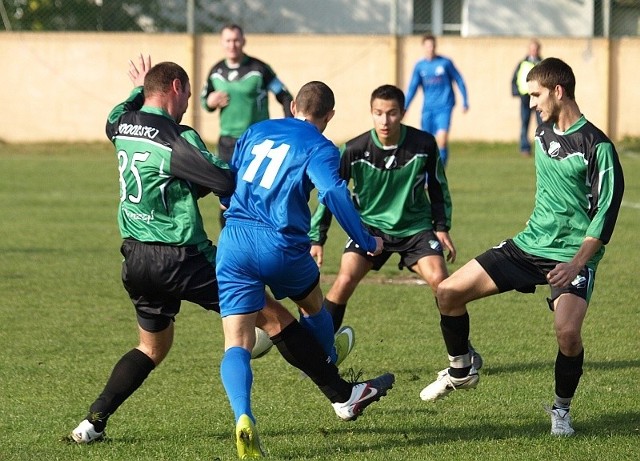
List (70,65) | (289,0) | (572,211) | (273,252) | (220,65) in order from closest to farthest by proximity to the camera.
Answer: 1. (273,252)
2. (572,211)
3. (220,65)
4. (70,65)
5. (289,0)

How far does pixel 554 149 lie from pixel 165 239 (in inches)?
79.3

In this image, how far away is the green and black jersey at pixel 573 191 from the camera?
5.92 m

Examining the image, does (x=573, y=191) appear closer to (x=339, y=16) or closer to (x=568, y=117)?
(x=568, y=117)

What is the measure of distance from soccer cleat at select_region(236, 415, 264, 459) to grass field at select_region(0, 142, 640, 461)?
0.30 meters

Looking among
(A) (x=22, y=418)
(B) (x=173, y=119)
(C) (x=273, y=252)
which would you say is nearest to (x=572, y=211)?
(C) (x=273, y=252)

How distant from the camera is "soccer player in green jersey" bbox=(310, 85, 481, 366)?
305 inches

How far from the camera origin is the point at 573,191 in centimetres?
613

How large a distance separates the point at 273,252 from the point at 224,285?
0.91 ft

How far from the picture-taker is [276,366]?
7781mm

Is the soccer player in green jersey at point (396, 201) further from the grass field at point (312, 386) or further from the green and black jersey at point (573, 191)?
the green and black jersey at point (573, 191)

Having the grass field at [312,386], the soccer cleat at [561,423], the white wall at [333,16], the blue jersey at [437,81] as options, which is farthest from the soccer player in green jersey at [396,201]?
the white wall at [333,16]

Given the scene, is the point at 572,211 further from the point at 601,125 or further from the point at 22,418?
the point at 601,125

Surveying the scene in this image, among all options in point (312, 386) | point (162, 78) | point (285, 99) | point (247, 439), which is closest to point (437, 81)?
point (285, 99)

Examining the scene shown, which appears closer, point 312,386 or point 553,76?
point 553,76
